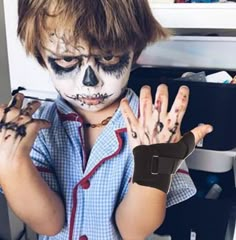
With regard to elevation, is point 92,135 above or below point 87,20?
below

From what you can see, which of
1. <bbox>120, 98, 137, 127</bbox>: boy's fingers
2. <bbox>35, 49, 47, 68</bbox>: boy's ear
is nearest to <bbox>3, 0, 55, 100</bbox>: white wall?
<bbox>35, 49, 47, 68</bbox>: boy's ear

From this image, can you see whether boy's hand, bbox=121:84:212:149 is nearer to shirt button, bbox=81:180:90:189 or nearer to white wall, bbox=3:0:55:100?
shirt button, bbox=81:180:90:189

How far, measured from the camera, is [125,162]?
46 cm

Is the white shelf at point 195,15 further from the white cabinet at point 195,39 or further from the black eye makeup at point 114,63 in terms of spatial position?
the black eye makeup at point 114,63

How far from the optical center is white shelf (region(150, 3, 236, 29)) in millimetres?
496

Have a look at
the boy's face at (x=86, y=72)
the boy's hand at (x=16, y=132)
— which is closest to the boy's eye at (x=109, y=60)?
the boy's face at (x=86, y=72)

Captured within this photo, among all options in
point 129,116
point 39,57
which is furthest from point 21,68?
point 129,116

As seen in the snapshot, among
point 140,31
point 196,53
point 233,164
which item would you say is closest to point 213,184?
point 233,164

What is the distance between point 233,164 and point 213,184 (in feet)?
0.17

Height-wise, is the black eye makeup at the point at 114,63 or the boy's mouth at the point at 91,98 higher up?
the black eye makeup at the point at 114,63

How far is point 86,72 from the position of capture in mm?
418

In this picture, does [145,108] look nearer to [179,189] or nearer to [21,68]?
[179,189]

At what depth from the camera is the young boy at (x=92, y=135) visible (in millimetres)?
403

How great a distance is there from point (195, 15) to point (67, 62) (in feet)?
0.66
